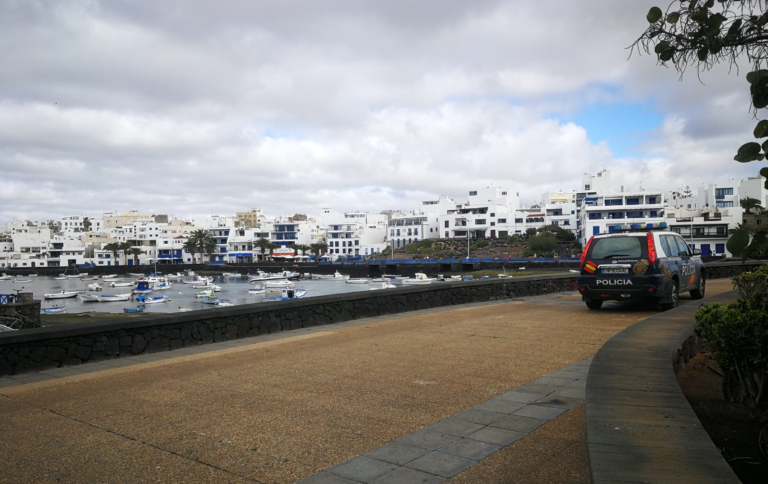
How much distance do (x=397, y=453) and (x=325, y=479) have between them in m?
0.64

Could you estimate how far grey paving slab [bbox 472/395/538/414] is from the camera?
507cm

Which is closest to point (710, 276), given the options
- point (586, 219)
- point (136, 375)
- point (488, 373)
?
point (488, 373)

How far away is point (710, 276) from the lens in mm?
22453

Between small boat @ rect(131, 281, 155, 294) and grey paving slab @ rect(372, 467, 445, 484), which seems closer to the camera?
grey paving slab @ rect(372, 467, 445, 484)

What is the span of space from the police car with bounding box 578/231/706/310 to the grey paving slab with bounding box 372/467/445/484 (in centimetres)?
890

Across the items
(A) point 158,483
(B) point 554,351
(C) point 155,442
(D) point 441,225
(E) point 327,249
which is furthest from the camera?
(E) point 327,249

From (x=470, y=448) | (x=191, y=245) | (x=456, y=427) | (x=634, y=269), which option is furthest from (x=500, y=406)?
(x=191, y=245)

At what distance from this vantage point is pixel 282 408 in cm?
528

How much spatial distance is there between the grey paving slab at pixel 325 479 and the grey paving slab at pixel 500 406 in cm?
186

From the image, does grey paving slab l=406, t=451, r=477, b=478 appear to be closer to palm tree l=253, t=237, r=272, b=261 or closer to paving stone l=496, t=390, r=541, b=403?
paving stone l=496, t=390, r=541, b=403

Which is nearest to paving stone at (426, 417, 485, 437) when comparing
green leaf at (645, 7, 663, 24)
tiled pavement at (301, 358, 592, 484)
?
tiled pavement at (301, 358, 592, 484)

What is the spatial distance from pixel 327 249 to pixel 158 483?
125859mm

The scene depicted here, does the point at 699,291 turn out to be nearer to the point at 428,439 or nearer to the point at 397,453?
the point at 428,439

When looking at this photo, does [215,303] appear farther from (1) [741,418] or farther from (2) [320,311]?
(1) [741,418]
